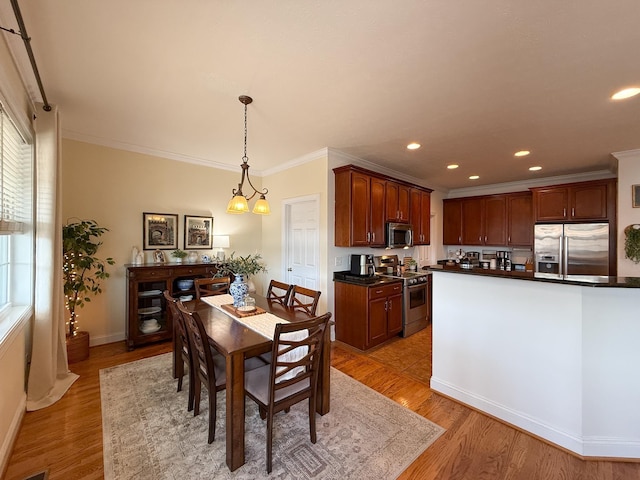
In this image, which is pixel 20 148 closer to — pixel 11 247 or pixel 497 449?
pixel 11 247

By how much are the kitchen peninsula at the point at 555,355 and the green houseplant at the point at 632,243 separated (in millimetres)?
2411

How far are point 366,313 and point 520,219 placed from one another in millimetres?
4028

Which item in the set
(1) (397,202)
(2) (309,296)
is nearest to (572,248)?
(1) (397,202)

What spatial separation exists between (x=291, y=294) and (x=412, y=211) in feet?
9.53

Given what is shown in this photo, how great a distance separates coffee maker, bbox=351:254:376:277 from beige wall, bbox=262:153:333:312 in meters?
0.48

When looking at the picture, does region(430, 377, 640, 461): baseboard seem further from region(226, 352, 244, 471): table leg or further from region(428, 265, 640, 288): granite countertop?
region(226, 352, 244, 471): table leg

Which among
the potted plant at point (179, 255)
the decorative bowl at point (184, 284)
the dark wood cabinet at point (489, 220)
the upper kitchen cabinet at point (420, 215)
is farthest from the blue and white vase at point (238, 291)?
the dark wood cabinet at point (489, 220)

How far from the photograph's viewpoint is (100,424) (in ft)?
6.64

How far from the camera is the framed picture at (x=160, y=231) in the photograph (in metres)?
3.80

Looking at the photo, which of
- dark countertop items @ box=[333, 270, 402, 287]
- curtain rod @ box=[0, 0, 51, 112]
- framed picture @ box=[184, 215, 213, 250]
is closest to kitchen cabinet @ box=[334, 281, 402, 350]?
dark countertop items @ box=[333, 270, 402, 287]

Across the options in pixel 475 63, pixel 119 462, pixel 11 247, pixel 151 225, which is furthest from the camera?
pixel 151 225

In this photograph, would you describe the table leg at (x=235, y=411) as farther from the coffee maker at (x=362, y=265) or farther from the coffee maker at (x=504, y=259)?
the coffee maker at (x=504, y=259)

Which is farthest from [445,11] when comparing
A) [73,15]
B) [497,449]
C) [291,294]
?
[497,449]

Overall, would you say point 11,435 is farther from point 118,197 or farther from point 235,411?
point 118,197
